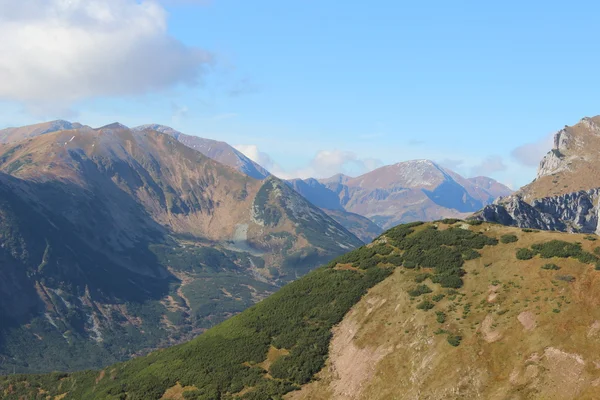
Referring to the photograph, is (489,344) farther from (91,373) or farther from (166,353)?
(91,373)

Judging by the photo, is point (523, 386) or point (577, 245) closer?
point (523, 386)

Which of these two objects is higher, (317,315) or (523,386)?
(317,315)

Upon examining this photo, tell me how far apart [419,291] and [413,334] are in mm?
11928

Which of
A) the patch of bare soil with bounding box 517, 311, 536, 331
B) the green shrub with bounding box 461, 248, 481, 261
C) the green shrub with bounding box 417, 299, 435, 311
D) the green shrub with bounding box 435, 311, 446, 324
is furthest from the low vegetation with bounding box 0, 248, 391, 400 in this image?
the patch of bare soil with bounding box 517, 311, 536, 331

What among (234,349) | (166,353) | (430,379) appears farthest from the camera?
(166,353)

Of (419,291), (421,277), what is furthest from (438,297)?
(421,277)

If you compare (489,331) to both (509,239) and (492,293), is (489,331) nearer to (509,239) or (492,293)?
(492,293)

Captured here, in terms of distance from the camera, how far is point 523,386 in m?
69.8

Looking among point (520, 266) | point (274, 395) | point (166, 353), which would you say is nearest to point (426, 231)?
point (520, 266)

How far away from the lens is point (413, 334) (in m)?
88.1

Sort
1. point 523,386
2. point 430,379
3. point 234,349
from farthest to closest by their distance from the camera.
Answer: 1. point 234,349
2. point 430,379
3. point 523,386

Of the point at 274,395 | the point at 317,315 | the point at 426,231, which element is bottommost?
the point at 274,395

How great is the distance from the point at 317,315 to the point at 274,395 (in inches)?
924

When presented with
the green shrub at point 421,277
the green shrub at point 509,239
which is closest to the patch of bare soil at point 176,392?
the green shrub at point 421,277
